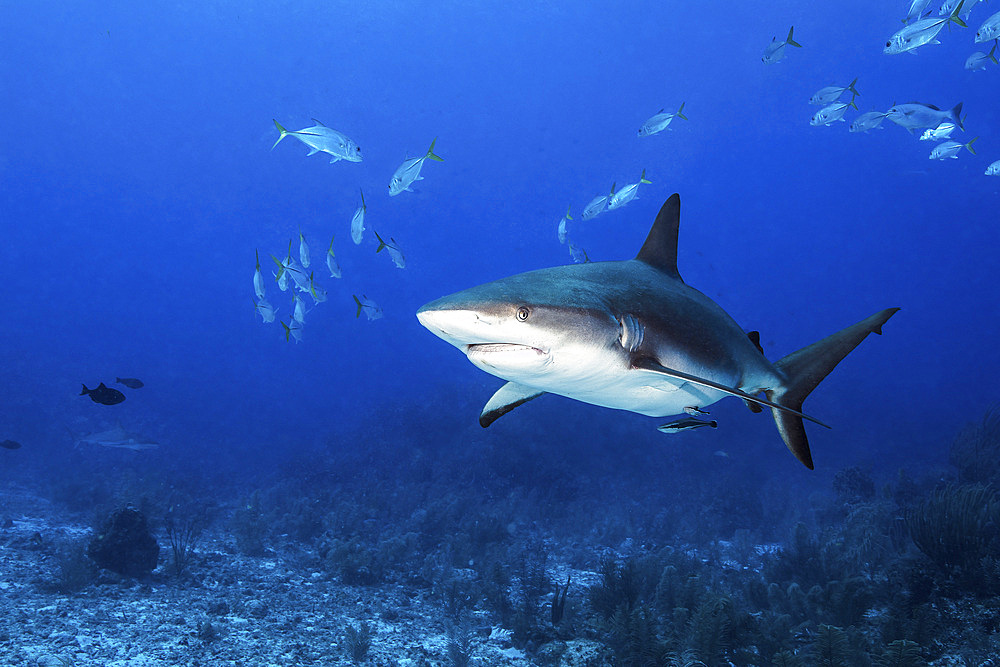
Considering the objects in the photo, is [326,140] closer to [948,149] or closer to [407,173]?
[407,173]

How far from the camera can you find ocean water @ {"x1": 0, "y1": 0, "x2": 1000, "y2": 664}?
2498 centimetres

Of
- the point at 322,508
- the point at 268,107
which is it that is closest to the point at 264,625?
the point at 322,508

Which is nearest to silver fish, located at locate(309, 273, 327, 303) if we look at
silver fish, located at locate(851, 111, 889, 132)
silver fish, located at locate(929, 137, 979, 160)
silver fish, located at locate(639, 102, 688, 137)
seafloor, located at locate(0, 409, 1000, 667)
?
seafloor, located at locate(0, 409, 1000, 667)

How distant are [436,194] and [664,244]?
4491 inches

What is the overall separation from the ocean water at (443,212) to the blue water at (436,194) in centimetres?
49

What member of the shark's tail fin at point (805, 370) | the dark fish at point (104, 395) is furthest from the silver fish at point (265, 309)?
the shark's tail fin at point (805, 370)

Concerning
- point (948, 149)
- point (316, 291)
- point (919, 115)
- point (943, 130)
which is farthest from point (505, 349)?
point (948, 149)

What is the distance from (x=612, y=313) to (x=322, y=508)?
12.9 metres

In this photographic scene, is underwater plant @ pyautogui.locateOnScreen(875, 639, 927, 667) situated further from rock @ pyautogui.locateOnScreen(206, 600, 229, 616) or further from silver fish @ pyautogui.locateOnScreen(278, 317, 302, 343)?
silver fish @ pyautogui.locateOnScreen(278, 317, 302, 343)

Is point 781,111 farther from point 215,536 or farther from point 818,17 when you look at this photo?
point 215,536

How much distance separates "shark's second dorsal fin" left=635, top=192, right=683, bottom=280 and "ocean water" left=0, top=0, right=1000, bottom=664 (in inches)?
479

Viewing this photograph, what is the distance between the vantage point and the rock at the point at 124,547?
7344mm

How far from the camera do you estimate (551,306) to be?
1.96 meters

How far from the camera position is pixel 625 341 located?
226cm
